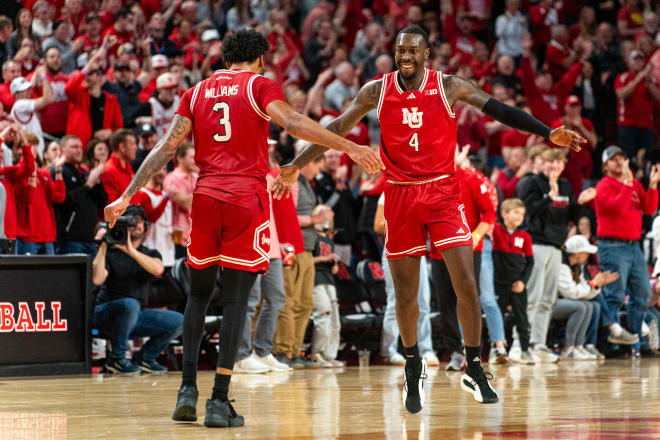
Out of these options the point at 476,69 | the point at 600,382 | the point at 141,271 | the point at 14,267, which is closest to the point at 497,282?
the point at 600,382

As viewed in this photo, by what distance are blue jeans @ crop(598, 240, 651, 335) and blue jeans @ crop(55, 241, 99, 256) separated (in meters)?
6.54

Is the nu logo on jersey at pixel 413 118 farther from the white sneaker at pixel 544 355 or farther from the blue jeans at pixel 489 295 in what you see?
the white sneaker at pixel 544 355

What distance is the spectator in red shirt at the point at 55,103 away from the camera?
513 inches

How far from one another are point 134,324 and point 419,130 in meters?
4.41

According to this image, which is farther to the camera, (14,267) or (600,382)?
(14,267)

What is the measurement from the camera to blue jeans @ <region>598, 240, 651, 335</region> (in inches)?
514

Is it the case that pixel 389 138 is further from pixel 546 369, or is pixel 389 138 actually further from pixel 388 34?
pixel 388 34

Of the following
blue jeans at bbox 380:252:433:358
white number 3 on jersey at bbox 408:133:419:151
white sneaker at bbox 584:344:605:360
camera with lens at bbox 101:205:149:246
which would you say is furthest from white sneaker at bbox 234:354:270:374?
white sneaker at bbox 584:344:605:360

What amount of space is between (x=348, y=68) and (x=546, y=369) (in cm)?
732

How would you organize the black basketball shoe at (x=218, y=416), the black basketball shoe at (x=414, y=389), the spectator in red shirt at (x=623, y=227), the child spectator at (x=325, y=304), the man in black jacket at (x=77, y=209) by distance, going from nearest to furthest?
the black basketball shoe at (x=218, y=416), the black basketball shoe at (x=414, y=389), the man in black jacket at (x=77, y=209), the child spectator at (x=325, y=304), the spectator in red shirt at (x=623, y=227)

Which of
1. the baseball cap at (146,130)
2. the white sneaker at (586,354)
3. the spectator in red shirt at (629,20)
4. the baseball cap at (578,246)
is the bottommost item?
the white sneaker at (586,354)

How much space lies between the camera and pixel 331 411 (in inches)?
248

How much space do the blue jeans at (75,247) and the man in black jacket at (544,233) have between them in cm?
531

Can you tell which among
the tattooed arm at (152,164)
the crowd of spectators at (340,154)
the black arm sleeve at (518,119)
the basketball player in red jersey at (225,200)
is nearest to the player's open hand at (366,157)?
the basketball player in red jersey at (225,200)
